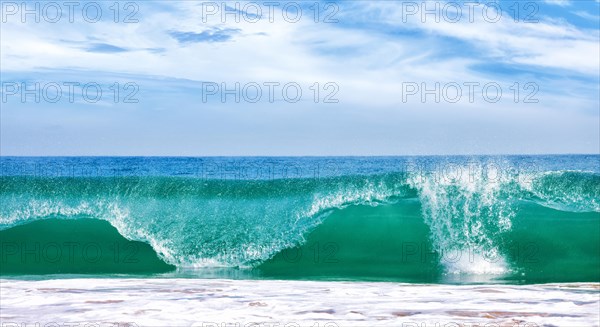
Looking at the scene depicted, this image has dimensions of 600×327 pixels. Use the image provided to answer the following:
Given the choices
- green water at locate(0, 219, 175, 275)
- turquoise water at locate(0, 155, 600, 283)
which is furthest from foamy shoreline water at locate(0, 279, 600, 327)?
green water at locate(0, 219, 175, 275)

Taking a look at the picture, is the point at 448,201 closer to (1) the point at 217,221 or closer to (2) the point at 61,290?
(1) the point at 217,221

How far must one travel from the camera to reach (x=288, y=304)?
571cm

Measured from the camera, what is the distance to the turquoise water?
9422 millimetres

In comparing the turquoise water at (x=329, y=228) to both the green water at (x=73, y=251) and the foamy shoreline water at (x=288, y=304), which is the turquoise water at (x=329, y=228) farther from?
the foamy shoreline water at (x=288, y=304)

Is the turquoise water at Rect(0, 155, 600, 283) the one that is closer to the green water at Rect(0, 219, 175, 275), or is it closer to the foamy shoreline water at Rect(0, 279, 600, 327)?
the green water at Rect(0, 219, 175, 275)

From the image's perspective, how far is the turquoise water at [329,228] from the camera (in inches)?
371

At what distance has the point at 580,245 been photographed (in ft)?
33.8

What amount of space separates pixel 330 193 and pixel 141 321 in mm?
7348

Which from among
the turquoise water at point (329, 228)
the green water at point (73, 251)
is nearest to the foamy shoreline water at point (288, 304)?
the turquoise water at point (329, 228)

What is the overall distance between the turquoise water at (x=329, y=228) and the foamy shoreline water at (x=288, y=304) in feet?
5.67

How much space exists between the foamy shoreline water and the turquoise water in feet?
5.67

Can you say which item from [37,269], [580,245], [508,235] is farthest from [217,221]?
[580,245]

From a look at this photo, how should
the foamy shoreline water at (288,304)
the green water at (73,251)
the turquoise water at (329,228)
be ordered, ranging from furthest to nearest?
the green water at (73,251) < the turquoise water at (329,228) < the foamy shoreline water at (288,304)

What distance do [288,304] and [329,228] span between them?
5.03 m
